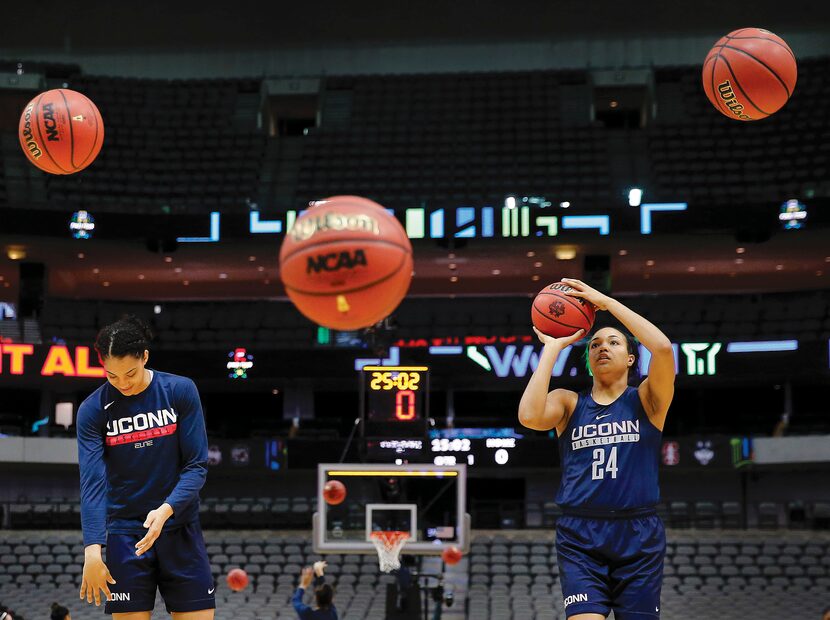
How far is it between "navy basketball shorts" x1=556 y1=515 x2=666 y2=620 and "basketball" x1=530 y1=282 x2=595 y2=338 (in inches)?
30.9

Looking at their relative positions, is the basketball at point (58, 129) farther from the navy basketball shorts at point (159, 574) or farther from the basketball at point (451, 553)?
the navy basketball shorts at point (159, 574)

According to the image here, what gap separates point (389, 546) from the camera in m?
14.1

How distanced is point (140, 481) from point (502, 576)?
45.1 ft

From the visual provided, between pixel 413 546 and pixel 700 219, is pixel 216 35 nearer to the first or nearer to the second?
pixel 700 219

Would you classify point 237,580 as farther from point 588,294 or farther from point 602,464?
point 588,294

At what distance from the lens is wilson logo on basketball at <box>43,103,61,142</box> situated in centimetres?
1027

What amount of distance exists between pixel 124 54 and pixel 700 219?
49.4 feet

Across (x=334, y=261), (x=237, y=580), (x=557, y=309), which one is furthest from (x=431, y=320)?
(x=334, y=261)

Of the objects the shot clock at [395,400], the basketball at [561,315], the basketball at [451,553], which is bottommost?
the basketball at [451,553]

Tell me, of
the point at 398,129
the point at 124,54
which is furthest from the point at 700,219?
the point at 124,54

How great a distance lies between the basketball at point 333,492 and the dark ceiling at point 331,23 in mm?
15977

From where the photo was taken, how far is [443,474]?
563 inches

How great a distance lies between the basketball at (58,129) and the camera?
10297 millimetres

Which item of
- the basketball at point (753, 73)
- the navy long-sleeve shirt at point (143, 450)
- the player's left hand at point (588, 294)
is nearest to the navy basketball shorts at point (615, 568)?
the player's left hand at point (588, 294)
